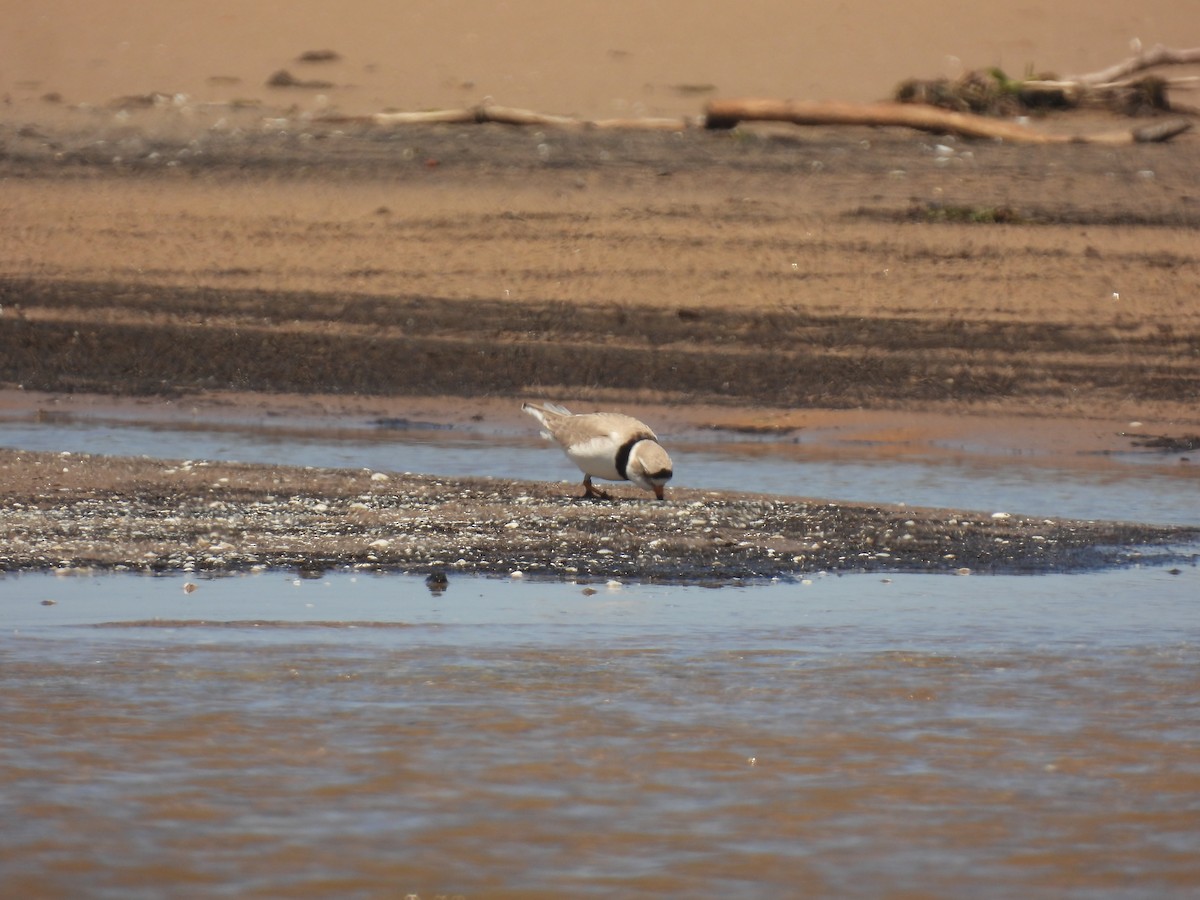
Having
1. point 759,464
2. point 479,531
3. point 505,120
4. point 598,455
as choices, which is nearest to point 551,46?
point 505,120

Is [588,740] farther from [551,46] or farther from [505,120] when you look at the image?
[551,46]

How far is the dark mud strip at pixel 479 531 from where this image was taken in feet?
24.0

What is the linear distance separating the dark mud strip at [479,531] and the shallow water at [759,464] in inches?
37.3

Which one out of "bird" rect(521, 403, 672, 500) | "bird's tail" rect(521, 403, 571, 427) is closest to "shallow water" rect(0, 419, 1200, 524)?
"bird's tail" rect(521, 403, 571, 427)

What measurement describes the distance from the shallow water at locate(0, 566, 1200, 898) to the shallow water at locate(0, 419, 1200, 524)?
9.31 ft

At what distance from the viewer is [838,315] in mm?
14383

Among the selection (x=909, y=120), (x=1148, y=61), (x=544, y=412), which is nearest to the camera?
(x=544, y=412)

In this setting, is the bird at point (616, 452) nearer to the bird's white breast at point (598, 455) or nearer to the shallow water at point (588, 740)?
the bird's white breast at point (598, 455)

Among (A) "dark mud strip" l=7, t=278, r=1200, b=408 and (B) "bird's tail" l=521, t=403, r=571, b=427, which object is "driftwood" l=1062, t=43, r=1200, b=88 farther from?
(B) "bird's tail" l=521, t=403, r=571, b=427

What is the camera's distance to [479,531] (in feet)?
25.9

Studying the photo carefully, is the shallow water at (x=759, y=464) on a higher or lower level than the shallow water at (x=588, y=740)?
higher

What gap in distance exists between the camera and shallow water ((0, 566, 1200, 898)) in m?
4.00

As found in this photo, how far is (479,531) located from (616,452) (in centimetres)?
95

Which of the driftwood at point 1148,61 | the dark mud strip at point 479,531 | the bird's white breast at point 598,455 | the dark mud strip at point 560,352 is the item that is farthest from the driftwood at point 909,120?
the bird's white breast at point 598,455
